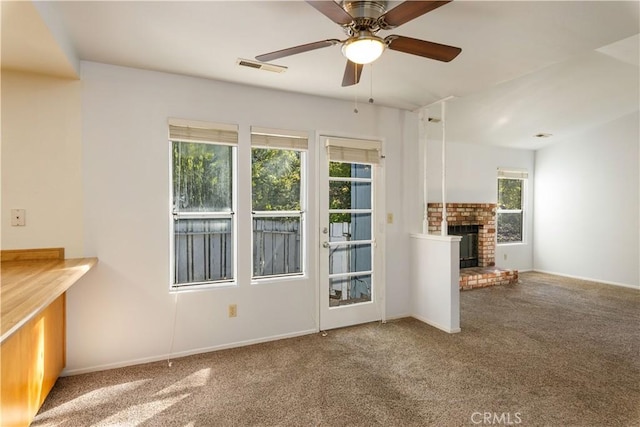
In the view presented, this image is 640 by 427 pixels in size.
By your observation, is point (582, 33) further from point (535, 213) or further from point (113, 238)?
point (535, 213)

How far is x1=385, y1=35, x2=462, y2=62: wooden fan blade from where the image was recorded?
1883 millimetres

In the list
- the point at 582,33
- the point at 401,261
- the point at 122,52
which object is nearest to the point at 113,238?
the point at 122,52

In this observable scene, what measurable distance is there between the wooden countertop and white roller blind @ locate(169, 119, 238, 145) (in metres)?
1.22

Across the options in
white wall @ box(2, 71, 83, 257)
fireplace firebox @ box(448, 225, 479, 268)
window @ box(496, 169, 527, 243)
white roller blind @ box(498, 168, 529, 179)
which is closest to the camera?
white wall @ box(2, 71, 83, 257)

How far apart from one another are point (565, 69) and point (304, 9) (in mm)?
3352

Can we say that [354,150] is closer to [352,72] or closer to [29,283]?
[352,72]

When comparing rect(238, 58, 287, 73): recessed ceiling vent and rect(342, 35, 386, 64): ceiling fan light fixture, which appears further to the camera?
rect(238, 58, 287, 73): recessed ceiling vent

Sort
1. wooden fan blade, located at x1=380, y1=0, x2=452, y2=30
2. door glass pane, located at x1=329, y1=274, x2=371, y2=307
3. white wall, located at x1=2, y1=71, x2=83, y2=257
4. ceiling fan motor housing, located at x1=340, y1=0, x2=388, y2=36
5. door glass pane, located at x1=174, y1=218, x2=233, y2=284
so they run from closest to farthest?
wooden fan blade, located at x1=380, y1=0, x2=452, y2=30, ceiling fan motor housing, located at x1=340, y1=0, x2=388, y2=36, white wall, located at x1=2, y1=71, x2=83, y2=257, door glass pane, located at x1=174, y1=218, x2=233, y2=284, door glass pane, located at x1=329, y1=274, x2=371, y2=307

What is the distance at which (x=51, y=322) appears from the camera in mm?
2391

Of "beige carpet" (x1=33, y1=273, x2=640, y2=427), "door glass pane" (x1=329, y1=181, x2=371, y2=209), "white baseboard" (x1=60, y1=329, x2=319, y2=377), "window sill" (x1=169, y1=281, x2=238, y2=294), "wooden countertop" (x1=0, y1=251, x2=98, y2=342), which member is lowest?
"beige carpet" (x1=33, y1=273, x2=640, y2=427)

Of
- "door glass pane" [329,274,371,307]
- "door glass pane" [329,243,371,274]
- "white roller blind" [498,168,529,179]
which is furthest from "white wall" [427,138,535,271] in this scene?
"door glass pane" [329,274,371,307]

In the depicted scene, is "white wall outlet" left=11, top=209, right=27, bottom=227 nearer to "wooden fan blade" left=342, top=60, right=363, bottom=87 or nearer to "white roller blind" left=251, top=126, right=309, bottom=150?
"white roller blind" left=251, top=126, right=309, bottom=150

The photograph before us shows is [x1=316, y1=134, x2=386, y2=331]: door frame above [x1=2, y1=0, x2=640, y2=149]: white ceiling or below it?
below

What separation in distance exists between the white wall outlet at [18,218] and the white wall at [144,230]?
15.6 inches
